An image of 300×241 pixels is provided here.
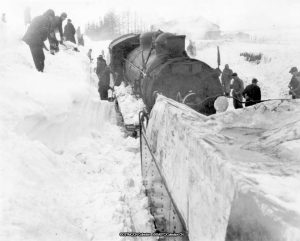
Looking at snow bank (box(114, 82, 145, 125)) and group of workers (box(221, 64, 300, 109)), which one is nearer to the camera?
group of workers (box(221, 64, 300, 109))

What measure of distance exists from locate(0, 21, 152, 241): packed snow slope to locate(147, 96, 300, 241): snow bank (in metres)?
1.02

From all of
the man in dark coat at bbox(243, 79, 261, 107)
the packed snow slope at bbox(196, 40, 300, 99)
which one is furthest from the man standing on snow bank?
the man in dark coat at bbox(243, 79, 261, 107)

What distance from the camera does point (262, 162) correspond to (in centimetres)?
251

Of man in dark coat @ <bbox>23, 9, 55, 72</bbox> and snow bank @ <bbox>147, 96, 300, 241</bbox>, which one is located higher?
man in dark coat @ <bbox>23, 9, 55, 72</bbox>

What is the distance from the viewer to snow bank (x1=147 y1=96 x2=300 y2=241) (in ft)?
6.24

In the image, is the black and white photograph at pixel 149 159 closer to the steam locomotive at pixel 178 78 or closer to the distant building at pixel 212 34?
the steam locomotive at pixel 178 78

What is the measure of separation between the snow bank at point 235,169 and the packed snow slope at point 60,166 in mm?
1016

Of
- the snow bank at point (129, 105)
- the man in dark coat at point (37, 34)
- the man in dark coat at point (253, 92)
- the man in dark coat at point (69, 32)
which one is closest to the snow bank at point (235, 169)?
the snow bank at point (129, 105)

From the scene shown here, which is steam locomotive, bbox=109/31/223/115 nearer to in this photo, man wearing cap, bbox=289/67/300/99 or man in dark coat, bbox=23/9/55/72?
man in dark coat, bbox=23/9/55/72

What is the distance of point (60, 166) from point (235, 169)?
11.8ft

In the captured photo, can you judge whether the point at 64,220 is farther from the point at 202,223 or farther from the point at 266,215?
the point at 266,215

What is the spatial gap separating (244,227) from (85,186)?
11.2 feet

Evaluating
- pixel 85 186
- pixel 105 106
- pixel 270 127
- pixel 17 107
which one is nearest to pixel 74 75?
pixel 105 106

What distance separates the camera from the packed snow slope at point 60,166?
11.3ft
